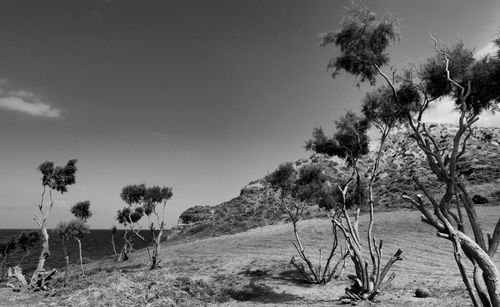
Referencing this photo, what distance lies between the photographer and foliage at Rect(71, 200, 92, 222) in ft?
110

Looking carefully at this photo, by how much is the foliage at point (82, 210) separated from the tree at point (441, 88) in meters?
27.9

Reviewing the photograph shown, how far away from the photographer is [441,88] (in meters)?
11.9

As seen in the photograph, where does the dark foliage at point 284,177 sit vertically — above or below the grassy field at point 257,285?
above

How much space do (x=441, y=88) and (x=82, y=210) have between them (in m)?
31.3

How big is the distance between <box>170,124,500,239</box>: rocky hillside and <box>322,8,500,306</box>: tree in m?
28.9

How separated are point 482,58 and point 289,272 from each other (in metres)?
13.9

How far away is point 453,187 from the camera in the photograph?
31.1 ft

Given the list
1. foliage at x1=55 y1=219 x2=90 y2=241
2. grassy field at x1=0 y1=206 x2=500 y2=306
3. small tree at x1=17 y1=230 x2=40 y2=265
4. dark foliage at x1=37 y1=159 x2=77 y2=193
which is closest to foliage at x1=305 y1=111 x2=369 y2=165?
grassy field at x1=0 y1=206 x2=500 y2=306

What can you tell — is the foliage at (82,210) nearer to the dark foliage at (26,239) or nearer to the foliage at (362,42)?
the dark foliage at (26,239)

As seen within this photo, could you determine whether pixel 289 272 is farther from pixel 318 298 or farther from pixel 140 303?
pixel 140 303

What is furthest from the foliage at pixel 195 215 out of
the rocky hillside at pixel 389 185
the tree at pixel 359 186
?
the tree at pixel 359 186

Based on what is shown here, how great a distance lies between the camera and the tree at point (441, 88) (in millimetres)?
9102

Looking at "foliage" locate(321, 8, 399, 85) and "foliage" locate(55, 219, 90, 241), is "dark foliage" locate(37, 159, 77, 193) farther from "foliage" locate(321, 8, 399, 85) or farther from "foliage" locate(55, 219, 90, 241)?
"foliage" locate(321, 8, 399, 85)

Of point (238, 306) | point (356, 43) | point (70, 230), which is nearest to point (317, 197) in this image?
point (238, 306)
